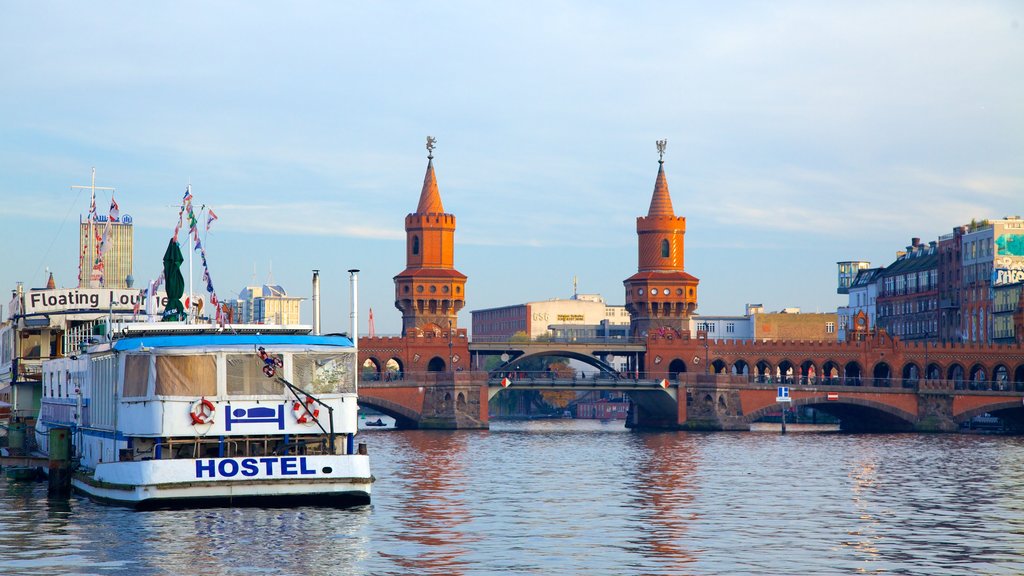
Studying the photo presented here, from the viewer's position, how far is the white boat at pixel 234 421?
42469 mm

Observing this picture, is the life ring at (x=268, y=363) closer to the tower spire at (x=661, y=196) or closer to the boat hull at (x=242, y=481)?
the boat hull at (x=242, y=481)

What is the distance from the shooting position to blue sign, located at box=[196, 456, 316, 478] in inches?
1663

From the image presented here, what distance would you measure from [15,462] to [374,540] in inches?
740

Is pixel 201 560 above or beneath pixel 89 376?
beneath

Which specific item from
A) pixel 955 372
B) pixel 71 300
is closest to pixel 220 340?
pixel 71 300

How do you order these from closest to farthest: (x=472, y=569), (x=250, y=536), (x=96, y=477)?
(x=472, y=569) < (x=250, y=536) < (x=96, y=477)

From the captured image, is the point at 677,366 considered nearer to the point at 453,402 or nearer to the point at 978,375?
the point at 453,402

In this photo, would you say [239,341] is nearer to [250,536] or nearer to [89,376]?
[250,536]

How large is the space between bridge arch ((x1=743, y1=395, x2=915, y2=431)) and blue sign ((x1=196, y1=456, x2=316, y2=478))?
9668 cm

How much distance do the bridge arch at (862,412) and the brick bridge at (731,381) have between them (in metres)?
0.12

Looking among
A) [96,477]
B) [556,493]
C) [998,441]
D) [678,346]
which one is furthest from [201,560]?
[678,346]

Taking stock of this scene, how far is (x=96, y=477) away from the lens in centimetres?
4706

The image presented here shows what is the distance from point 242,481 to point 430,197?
394 ft

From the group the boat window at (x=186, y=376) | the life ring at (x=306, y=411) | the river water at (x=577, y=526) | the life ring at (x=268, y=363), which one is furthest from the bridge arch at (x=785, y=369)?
the boat window at (x=186, y=376)
